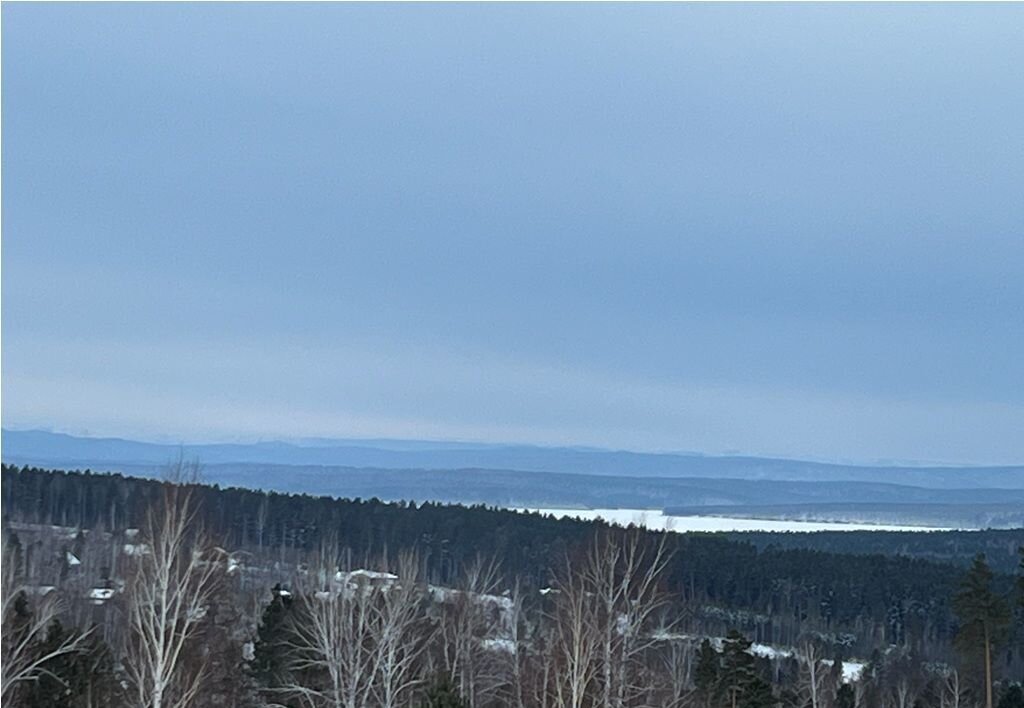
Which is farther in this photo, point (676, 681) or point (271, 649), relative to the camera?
point (271, 649)

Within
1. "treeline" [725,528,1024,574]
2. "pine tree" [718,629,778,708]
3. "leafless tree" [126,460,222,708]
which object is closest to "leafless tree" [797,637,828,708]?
"pine tree" [718,629,778,708]

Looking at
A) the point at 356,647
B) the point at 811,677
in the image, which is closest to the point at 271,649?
the point at 356,647

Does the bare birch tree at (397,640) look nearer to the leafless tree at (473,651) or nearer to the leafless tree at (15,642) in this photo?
the leafless tree at (473,651)

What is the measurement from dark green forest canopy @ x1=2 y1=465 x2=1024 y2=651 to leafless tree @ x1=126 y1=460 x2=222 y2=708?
7850 centimetres

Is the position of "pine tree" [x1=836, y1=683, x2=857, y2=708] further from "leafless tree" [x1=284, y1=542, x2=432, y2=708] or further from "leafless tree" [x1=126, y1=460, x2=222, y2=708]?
"leafless tree" [x1=126, y1=460, x2=222, y2=708]

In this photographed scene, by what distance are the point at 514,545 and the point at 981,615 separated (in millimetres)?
82990

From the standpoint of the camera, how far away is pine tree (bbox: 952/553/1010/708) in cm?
5256

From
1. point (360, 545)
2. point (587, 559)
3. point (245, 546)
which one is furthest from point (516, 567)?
point (587, 559)

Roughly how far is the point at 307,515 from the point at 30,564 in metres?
57.4

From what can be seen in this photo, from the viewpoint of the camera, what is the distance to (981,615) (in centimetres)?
5250

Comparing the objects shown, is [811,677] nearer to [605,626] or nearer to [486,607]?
[605,626]

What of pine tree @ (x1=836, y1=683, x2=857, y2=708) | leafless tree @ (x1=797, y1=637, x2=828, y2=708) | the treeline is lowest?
pine tree @ (x1=836, y1=683, x2=857, y2=708)

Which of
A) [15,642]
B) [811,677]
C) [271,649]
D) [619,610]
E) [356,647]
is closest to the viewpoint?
[15,642]

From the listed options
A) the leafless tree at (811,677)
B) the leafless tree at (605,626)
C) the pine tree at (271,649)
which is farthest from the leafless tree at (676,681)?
the pine tree at (271,649)
